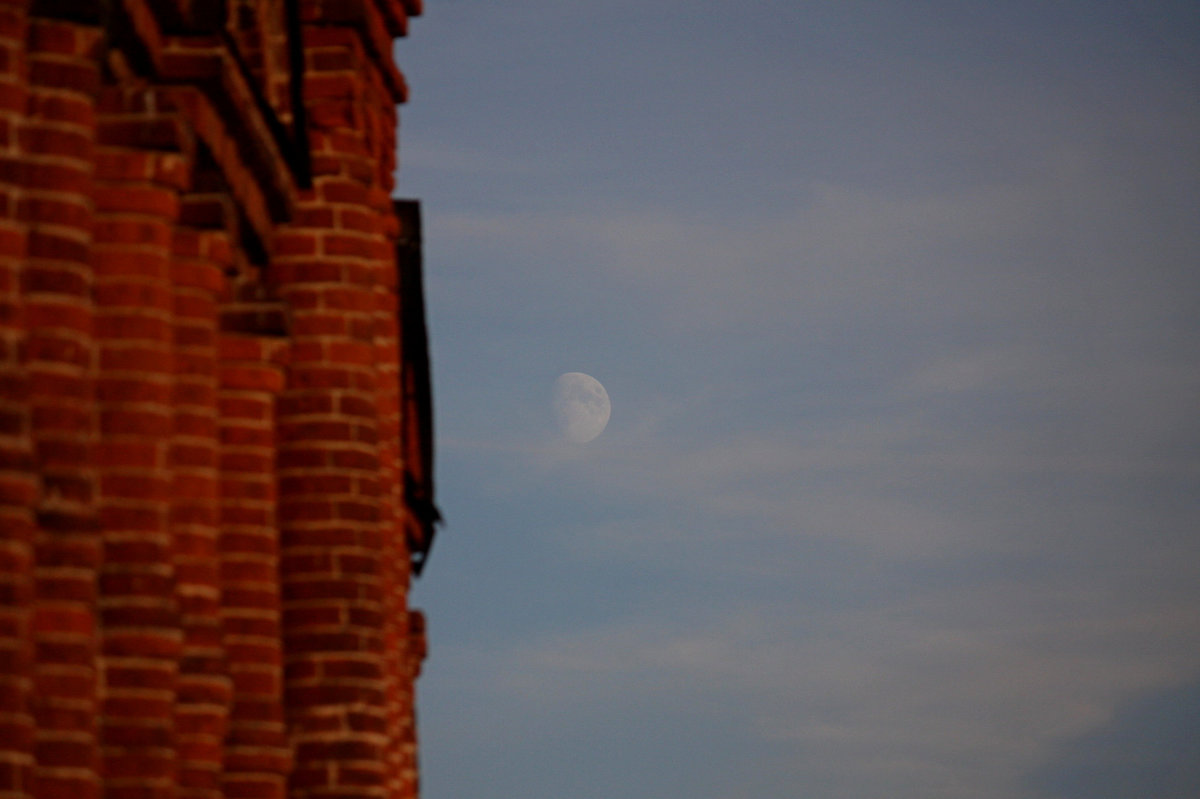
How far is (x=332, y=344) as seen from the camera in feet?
28.0

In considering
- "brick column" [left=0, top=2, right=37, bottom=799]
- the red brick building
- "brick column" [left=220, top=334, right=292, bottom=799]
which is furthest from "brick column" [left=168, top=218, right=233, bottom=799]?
"brick column" [left=0, top=2, right=37, bottom=799]

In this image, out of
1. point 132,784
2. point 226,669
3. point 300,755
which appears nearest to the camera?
point 132,784

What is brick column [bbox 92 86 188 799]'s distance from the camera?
6.14m

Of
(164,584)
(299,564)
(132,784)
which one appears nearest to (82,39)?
(164,584)

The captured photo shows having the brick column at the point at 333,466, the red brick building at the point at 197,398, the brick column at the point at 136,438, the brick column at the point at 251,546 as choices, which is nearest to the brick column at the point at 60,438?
the red brick building at the point at 197,398

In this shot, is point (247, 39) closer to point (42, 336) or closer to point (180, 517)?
point (180, 517)

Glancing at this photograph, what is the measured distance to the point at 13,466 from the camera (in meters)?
5.16

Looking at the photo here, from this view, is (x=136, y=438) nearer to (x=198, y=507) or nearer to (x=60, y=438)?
(x=198, y=507)

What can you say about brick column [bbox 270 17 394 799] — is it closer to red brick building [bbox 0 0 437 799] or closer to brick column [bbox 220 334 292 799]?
red brick building [bbox 0 0 437 799]

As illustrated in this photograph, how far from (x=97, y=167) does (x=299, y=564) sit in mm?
2473

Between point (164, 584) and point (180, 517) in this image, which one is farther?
point (180, 517)

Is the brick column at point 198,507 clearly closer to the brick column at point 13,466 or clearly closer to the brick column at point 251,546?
the brick column at point 251,546

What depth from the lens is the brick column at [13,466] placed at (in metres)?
5.02

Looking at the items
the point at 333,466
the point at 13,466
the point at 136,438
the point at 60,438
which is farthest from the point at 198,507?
the point at 13,466
